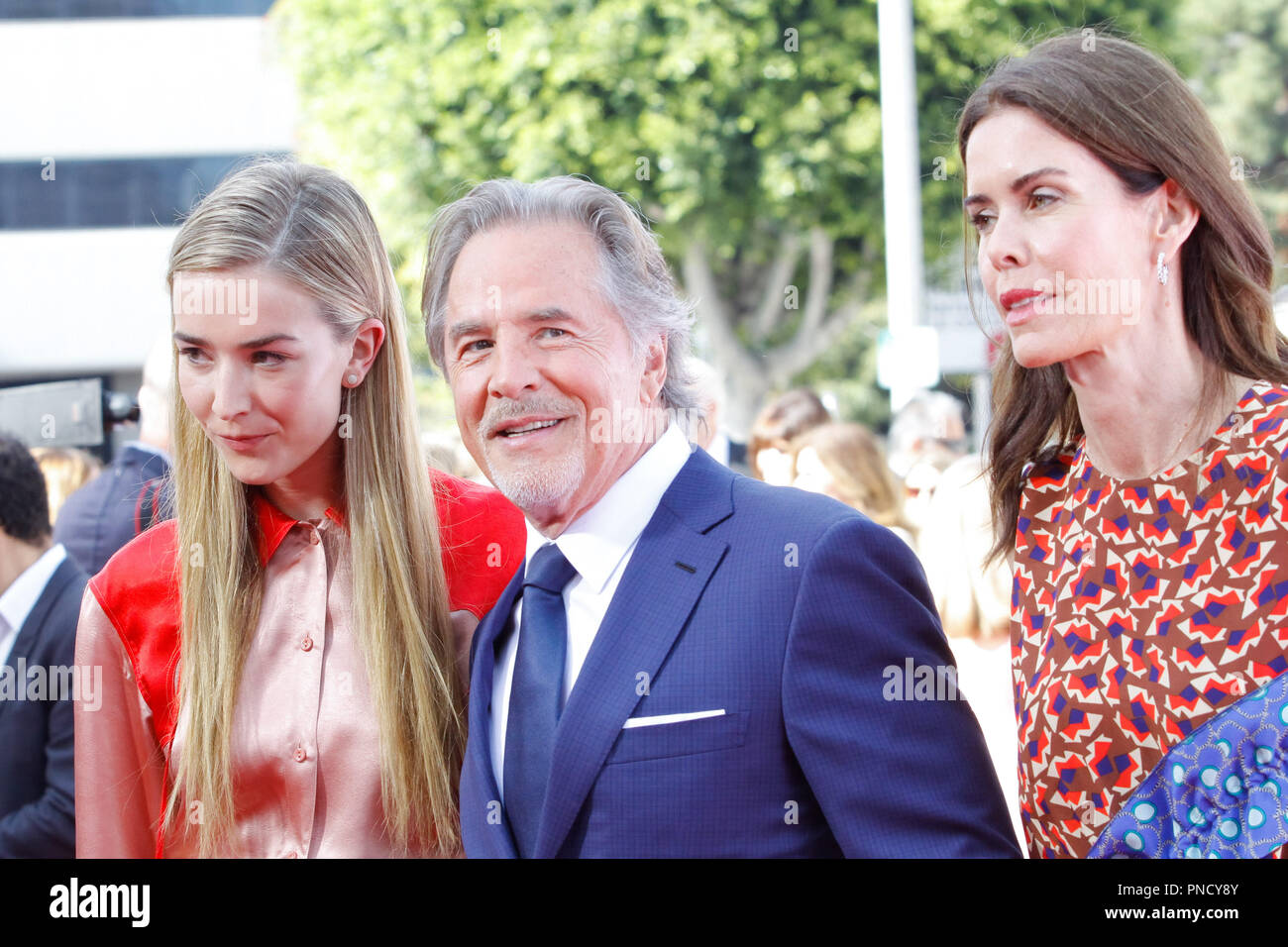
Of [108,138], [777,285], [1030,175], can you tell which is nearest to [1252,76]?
[777,285]

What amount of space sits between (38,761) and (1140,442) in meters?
2.53

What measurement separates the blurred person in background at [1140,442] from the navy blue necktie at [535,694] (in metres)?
0.74

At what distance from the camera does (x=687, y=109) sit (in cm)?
1306

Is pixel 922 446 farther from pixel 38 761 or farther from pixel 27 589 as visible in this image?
pixel 38 761

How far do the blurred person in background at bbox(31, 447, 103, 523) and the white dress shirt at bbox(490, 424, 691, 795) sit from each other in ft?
11.4

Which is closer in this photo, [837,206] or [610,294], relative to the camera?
[610,294]

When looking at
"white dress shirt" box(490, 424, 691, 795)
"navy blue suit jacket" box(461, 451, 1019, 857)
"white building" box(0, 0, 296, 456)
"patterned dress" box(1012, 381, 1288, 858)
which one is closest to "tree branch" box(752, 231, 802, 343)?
"white building" box(0, 0, 296, 456)

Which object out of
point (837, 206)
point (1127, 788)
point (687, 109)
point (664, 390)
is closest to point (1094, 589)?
point (1127, 788)

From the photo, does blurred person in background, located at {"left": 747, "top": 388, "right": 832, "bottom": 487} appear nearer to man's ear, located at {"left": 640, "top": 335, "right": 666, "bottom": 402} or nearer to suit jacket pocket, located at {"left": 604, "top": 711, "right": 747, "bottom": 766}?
man's ear, located at {"left": 640, "top": 335, "right": 666, "bottom": 402}

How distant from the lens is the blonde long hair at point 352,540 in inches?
89.7

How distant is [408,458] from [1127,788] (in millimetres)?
1301

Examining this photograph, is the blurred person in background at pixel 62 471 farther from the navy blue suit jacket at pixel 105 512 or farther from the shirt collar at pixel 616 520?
the shirt collar at pixel 616 520

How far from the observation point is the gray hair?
7.63 ft

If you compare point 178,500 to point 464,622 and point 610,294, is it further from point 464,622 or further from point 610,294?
point 610,294
